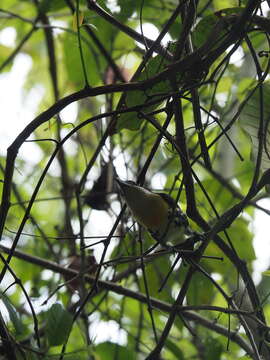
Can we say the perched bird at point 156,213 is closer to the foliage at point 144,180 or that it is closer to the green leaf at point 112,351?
the foliage at point 144,180

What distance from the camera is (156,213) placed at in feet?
3.35

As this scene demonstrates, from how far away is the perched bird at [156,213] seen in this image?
3.22 feet

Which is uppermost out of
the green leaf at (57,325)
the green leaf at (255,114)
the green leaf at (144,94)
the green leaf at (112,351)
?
the green leaf at (144,94)

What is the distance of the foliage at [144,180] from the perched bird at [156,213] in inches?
1.3

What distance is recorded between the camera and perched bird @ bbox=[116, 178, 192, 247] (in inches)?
38.7

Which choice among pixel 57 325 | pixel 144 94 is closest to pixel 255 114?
pixel 144 94

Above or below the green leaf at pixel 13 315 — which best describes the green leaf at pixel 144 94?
above

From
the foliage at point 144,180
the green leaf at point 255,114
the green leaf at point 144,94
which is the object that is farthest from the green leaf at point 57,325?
the green leaf at point 255,114

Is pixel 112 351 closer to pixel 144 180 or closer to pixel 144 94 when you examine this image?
pixel 144 180

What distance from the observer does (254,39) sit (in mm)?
1392

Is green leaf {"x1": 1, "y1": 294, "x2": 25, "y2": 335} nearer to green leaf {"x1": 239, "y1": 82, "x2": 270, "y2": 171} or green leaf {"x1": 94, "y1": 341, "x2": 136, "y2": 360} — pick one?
green leaf {"x1": 94, "y1": 341, "x2": 136, "y2": 360}

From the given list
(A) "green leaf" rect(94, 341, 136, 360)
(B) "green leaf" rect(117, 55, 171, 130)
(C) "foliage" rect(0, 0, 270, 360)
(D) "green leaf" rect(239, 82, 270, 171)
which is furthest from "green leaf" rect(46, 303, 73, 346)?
(D) "green leaf" rect(239, 82, 270, 171)

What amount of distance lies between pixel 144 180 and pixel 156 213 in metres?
0.07

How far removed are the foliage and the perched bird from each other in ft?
0.11
